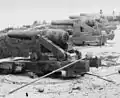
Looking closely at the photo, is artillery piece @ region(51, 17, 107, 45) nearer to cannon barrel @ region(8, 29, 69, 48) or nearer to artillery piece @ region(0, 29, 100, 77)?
artillery piece @ region(0, 29, 100, 77)

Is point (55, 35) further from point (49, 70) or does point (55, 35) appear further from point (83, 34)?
point (83, 34)

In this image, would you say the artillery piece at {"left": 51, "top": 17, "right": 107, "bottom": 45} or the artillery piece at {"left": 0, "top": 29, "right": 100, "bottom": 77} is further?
the artillery piece at {"left": 51, "top": 17, "right": 107, "bottom": 45}

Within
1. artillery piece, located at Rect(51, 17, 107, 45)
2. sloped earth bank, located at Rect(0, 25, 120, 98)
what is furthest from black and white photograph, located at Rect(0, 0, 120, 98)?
artillery piece, located at Rect(51, 17, 107, 45)

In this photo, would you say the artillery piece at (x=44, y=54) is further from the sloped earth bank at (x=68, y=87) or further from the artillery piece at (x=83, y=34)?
the artillery piece at (x=83, y=34)

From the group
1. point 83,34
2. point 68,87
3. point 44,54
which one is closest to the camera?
point 68,87

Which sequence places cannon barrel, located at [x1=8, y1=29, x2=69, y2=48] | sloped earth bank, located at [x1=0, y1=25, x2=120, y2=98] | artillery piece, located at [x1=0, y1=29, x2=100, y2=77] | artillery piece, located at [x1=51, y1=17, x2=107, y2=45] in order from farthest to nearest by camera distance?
artillery piece, located at [x1=51, y1=17, x2=107, y2=45] < cannon barrel, located at [x1=8, y1=29, x2=69, y2=48] < artillery piece, located at [x1=0, y1=29, x2=100, y2=77] < sloped earth bank, located at [x1=0, y1=25, x2=120, y2=98]

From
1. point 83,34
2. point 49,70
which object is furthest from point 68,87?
point 83,34

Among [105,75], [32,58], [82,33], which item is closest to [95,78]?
[105,75]

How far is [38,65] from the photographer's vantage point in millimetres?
10586

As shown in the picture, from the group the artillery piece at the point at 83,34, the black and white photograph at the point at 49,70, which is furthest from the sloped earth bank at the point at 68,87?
the artillery piece at the point at 83,34

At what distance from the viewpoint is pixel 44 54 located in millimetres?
10516

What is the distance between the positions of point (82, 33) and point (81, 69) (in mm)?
10151

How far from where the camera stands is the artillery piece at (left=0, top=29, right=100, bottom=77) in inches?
400

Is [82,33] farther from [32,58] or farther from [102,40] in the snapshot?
[32,58]
